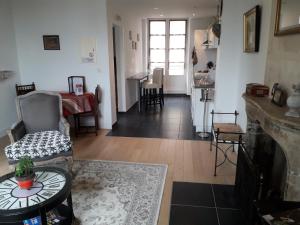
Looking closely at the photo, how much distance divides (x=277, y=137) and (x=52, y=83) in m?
4.31

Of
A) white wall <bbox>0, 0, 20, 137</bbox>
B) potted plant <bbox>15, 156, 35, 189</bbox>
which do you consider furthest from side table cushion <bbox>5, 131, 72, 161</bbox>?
white wall <bbox>0, 0, 20, 137</bbox>

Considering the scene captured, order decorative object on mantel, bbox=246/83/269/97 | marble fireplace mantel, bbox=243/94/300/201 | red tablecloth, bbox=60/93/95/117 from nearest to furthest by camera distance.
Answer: marble fireplace mantel, bbox=243/94/300/201 → decorative object on mantel, bbox=246/83/269/97 → red tablecloth, bbox=60/93/95/117

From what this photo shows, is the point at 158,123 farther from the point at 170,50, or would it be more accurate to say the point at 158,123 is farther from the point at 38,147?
the point at 170,50

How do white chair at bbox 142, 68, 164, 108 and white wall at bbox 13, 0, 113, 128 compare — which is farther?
white chair at bbox 142, 68, 164, 108

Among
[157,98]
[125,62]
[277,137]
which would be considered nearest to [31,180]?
[277,137]

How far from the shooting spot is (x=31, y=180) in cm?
187

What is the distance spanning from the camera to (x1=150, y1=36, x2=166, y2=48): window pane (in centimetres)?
841

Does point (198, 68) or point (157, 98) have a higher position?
point (198, 68)

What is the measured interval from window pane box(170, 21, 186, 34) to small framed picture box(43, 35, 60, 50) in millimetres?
4694

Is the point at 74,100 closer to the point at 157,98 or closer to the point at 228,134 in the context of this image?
the point at 228,134

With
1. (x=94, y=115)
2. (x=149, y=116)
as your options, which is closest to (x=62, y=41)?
(x=94, y=115)

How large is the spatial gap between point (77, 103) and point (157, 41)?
16.5ft

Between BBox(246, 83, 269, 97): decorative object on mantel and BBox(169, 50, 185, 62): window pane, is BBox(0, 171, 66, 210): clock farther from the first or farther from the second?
BBox(169, 50, 185, 62): window pane

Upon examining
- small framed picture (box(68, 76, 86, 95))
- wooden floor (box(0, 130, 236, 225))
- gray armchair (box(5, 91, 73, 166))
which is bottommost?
wooden floor (box(0, 130, 236, 225))
